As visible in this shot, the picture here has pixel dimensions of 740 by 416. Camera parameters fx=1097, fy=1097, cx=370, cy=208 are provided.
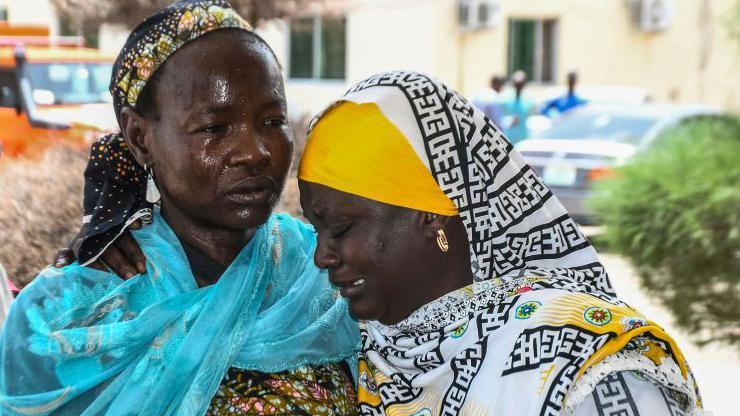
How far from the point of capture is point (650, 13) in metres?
22.1

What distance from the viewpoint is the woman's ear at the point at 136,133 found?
2451 millimetres

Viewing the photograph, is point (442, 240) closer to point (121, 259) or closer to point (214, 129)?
point (214, 129)

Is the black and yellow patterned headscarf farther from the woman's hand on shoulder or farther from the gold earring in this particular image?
the gold earring

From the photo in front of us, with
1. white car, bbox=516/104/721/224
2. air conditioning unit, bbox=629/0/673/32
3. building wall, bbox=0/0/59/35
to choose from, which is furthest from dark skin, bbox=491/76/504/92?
building wall, bbox=0/0/59/35

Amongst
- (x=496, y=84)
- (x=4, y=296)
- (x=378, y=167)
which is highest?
(x=378, y=167)

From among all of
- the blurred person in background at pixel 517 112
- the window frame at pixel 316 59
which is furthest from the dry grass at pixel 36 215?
the window frame at pixel 316 59

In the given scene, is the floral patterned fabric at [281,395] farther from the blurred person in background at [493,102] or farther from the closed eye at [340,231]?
the blurred person in background at [493,102]

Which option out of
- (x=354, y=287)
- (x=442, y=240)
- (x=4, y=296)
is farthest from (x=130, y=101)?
(x=4, y=296)

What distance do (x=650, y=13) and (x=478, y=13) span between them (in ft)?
13.2

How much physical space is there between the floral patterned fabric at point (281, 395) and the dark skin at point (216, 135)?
33cm

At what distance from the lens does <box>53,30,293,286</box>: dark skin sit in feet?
7.78

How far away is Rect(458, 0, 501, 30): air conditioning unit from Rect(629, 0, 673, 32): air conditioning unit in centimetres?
312

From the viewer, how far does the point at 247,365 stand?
2.41m

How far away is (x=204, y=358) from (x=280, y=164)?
458 mm
